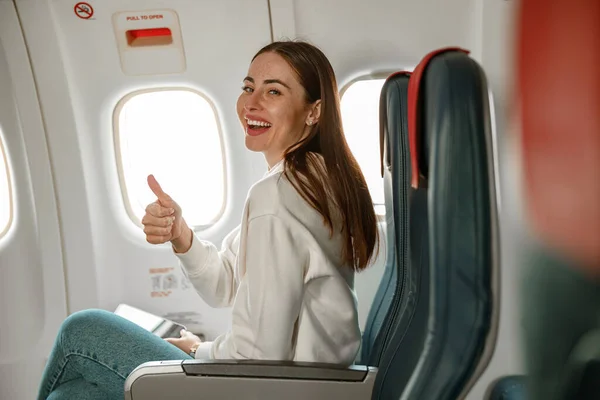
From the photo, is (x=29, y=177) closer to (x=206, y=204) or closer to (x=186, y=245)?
(x=206, y=204)

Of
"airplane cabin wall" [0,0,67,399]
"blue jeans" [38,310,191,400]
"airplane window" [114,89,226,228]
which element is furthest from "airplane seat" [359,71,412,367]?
"airplane cabin wall" [0,0,67,399]

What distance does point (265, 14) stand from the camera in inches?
87.9

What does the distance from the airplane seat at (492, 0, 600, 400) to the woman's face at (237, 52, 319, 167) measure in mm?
1344

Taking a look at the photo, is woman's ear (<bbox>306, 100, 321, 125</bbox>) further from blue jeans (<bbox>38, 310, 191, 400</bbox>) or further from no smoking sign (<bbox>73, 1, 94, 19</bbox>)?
no smoking sign (<bbox>73, 1, 94, 19</bbox>)

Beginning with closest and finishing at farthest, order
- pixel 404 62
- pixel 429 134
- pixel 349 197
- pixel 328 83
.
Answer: pixel 429 134, pixel 349 197, pixel 328 83, pixel 404 62

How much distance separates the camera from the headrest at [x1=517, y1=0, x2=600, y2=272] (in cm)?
32

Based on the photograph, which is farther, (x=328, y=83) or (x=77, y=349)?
(x=328, y=83)

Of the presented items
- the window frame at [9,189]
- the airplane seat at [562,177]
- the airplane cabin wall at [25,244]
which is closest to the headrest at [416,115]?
the airplane seat at [562,177]

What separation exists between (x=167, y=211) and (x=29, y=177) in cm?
114

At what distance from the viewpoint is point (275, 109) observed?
1681 millimetres

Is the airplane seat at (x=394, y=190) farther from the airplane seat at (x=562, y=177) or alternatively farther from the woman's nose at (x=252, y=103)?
the airplane seat at (x=562, y=177)

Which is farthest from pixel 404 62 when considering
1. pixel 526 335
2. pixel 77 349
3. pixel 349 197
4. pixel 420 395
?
pixel 526 335

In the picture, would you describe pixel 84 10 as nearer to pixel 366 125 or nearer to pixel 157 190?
pixel 157 190

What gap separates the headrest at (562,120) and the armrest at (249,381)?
102 cm
